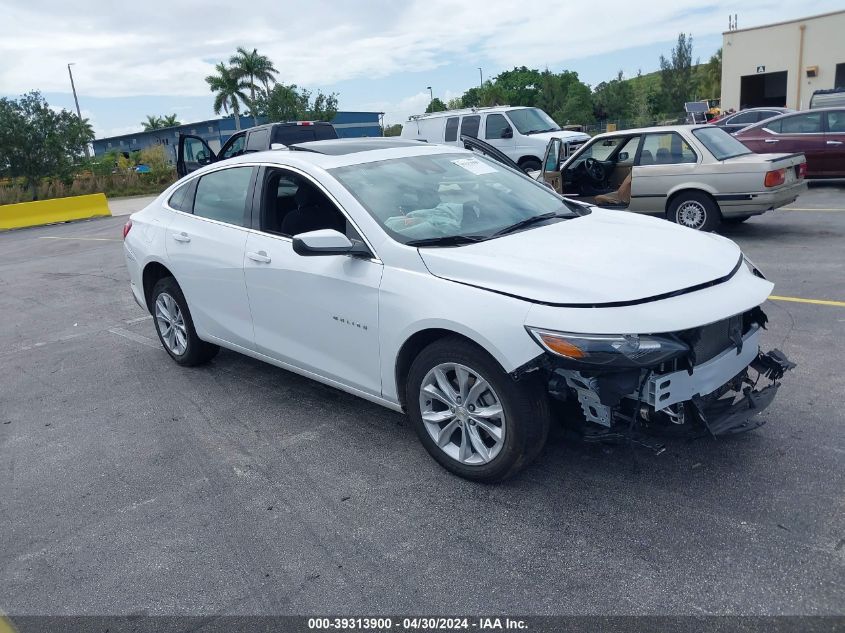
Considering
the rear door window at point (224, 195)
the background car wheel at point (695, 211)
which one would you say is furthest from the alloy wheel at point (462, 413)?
the background car wheel at point (695, 211)

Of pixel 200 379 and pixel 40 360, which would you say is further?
pixel 40 360

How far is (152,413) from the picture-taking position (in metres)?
5.05

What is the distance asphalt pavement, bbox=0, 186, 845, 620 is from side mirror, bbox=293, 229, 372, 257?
1.20 metres

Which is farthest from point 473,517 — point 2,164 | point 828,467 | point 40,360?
point 2,164

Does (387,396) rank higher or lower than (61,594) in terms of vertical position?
higher

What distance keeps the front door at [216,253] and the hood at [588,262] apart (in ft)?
5.61

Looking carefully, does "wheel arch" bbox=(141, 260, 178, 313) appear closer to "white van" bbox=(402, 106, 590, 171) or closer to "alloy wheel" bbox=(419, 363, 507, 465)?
"alloy wheel" bbox=(419, 363, 507, 465)

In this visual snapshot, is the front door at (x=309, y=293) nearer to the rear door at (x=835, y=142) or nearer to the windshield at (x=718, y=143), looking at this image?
the windshield at (x=718, y=143)

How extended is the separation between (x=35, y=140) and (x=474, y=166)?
29892mm

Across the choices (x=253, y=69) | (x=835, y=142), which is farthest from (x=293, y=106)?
(x=835, y=142)

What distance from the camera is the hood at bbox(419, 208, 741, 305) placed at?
10.7ft

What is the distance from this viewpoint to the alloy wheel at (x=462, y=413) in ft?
11.4

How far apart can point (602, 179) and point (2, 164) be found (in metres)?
27.0

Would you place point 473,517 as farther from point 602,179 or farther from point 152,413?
point 602,179
